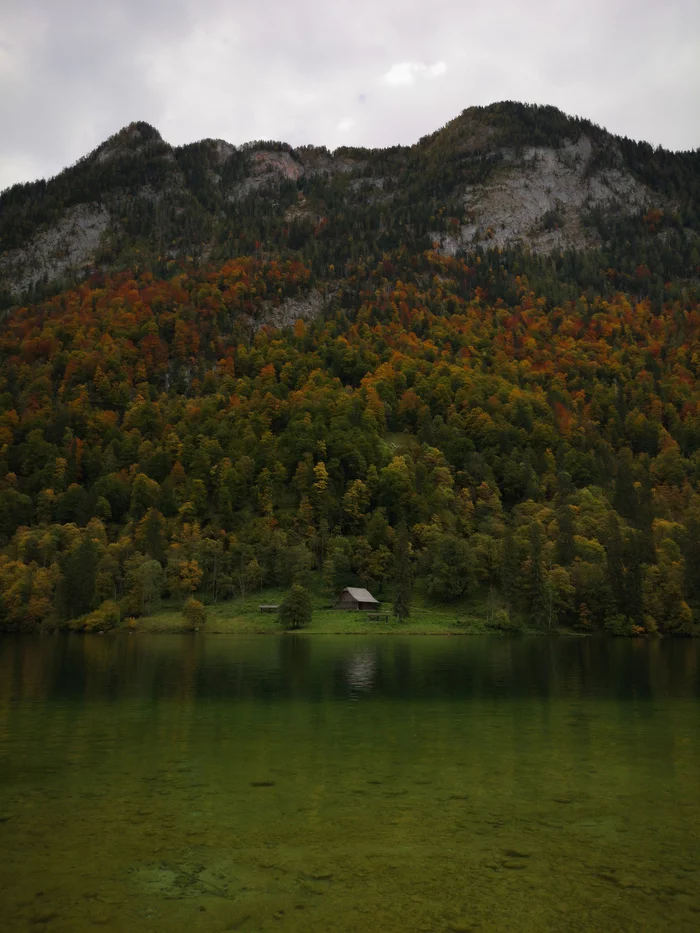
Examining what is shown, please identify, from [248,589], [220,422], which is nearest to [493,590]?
[248,589]

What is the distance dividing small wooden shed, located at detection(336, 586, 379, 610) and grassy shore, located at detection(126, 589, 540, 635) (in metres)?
2.19

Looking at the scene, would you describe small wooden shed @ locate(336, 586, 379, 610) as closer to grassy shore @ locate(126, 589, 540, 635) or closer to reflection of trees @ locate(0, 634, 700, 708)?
grassy shore @ locate(126, 589, 540, 635)

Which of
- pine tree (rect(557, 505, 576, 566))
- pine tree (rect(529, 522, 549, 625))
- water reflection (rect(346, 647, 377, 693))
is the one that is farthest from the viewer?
pine tree (rect(557, 505, 576, 566))

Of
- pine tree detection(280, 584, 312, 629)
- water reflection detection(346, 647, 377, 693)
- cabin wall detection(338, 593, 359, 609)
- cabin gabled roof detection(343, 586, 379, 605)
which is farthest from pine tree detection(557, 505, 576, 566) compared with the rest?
water reflection detection(346, 647, 377, 693)

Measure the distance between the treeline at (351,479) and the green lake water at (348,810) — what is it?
223 feet

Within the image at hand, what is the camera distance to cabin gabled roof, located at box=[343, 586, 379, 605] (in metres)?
108

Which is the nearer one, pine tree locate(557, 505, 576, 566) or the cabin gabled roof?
the cabin gabled roof

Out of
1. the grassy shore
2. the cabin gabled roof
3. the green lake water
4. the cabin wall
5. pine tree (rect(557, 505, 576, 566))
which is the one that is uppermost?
pine tree (rect(557, 505, 576, 566))

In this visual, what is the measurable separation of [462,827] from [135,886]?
27.4 ft

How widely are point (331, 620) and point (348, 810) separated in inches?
3294

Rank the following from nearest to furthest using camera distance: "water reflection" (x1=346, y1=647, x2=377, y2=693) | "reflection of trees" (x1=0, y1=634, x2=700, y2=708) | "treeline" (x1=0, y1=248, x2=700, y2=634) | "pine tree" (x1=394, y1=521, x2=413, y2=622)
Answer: "reflection of trees" (x1=0, y1=634, x2=700, y2=708)
"water reflection" (x1=346, y1=647, x2=377, y2=693)
"pine tree" (x1=394, y1=521, x2=413, y2=622)
"treeline" (x1=0, y1=248, x2=700, y2=634)

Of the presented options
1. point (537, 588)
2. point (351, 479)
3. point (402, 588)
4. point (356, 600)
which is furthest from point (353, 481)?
point (537, 588)

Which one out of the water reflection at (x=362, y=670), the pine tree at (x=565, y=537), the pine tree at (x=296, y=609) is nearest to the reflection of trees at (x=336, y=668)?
the water reflection at (x=362, y=670)

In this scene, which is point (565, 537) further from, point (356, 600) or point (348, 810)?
point (348, 810)
